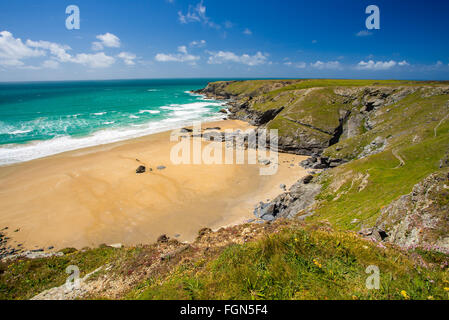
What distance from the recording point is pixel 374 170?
18.3 meters

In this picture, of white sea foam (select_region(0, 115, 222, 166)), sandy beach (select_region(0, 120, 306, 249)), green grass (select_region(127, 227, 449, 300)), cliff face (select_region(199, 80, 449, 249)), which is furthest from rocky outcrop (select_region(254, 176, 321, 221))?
white sea foam (select_region(0, 115, 222, 166))

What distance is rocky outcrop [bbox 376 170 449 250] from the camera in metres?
8.30

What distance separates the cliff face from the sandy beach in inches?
195

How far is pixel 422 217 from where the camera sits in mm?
9102

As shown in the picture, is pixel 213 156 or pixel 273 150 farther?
pixel 273 150

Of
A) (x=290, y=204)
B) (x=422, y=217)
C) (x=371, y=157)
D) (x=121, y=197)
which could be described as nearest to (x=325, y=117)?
(x=371, y=157)

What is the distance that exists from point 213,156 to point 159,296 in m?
31.7

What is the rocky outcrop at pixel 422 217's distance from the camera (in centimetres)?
830

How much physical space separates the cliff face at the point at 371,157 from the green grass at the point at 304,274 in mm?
3261

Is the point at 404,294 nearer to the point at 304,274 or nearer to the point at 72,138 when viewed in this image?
the point at 304,274

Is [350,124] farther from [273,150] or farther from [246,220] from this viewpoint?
[246,220]

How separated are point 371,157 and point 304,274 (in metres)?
20.3

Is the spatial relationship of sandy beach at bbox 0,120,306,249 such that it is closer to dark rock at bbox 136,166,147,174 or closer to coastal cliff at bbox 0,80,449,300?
dark rock at bbox 136,166,147,174
